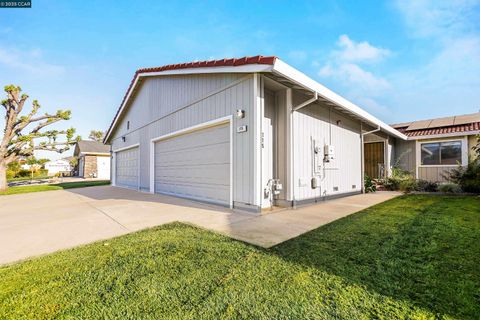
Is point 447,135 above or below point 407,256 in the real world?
above

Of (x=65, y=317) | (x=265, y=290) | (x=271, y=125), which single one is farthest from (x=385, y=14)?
(x=65, y=317)

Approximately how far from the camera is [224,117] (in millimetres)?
5414

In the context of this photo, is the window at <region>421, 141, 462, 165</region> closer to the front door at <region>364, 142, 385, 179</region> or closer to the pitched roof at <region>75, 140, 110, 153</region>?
the front door at <region>364, 142, 385, 179</region>

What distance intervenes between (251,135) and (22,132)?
16.7 m

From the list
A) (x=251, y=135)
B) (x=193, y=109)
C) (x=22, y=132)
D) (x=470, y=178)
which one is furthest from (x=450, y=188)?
(x=22, y=132)

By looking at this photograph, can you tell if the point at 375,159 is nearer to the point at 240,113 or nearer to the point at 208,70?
the point at 240,113

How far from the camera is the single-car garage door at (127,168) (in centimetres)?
1104

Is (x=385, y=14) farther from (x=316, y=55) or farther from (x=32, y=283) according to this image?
(x=32, y=283)

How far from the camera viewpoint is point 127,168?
12023mm

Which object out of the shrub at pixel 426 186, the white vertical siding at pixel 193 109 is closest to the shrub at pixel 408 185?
the shrub at pixel 426 186

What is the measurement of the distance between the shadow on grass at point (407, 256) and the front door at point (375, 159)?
7397 millimetres

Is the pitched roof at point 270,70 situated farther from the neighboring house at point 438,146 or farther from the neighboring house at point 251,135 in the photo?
the neighboring house at point 438,146

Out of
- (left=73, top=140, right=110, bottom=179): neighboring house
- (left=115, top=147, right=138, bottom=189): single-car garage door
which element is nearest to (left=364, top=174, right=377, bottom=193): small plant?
(left=115, top=147, right=138, bottom=189): single-car garage door

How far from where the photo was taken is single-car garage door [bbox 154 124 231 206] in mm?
5547
